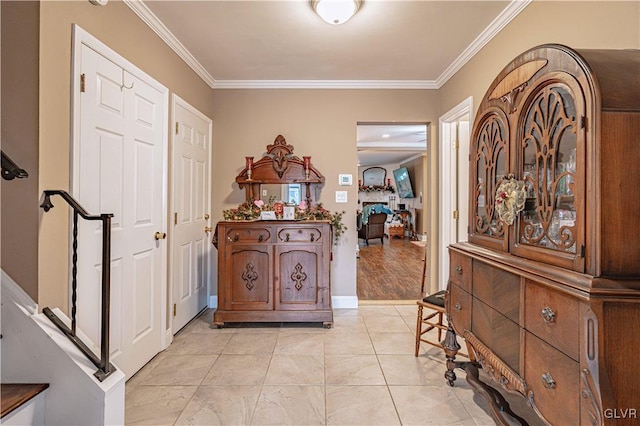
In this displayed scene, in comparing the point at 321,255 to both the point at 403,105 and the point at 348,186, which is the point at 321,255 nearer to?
the point at 348,186

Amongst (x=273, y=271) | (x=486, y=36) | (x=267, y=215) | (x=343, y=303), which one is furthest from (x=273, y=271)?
(x=486, y=36)

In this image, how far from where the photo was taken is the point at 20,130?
141cm

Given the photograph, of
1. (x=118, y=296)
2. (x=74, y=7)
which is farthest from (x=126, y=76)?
Result: (x=118, y=296)

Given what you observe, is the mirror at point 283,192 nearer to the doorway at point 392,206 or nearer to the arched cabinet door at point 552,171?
the doorway at point 392,206

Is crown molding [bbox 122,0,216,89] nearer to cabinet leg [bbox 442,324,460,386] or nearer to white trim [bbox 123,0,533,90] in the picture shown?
white trim [bbox 123,0,533,90]

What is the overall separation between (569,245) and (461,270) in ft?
2.42

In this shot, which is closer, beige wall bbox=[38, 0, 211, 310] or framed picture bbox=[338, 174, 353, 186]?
beige wall bbox=[38, 0, 211, 310]

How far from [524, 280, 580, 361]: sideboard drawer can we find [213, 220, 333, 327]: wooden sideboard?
2.01 meters

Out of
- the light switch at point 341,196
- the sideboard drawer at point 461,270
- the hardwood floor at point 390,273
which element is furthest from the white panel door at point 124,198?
the hardwood floor at point 390,273

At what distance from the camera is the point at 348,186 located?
11.6ft

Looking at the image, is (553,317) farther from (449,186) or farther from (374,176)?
(374,176)

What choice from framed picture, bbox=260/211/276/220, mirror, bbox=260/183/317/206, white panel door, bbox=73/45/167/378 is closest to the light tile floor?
white panel door, bbox=73/45/167/378

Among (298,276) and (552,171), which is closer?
(552,171)

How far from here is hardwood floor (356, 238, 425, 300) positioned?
164 inches
